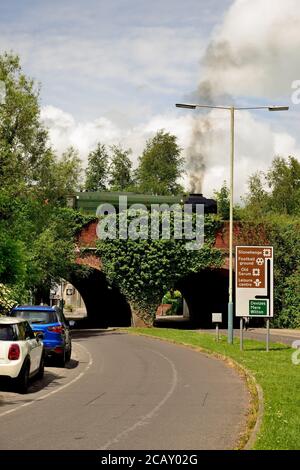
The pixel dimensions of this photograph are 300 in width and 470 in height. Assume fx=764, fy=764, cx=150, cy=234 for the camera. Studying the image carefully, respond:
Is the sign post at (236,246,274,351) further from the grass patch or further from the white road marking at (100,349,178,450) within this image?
the white road marking at (100,349,178,450)

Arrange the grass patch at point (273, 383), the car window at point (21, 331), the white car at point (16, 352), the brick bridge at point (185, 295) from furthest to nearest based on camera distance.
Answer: the brick bridge at point (185, 295) < the car window at point (21, 331) < the white car at point (16, 352) < the grass patch at point (273, 383)

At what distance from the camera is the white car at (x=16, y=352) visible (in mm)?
16484

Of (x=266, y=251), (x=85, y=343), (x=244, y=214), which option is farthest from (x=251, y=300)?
(x=244, y=214)

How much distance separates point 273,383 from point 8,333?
637cm

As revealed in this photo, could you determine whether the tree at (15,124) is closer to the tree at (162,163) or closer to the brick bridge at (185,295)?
the brick bridge at (185,295)

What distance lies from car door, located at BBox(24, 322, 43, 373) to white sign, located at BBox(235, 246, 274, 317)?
13443 mm

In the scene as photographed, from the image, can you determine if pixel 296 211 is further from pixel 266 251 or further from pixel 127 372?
pixel 127 372

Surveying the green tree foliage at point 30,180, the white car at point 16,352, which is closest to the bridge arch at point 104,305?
the green tree foliage at point 30,180

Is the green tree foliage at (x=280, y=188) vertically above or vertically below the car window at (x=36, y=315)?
above

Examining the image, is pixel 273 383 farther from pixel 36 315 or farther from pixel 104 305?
pixel 104 305

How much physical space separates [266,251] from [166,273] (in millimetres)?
20870

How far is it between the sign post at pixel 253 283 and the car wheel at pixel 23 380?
595 inches

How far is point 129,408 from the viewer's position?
48.2 feet
